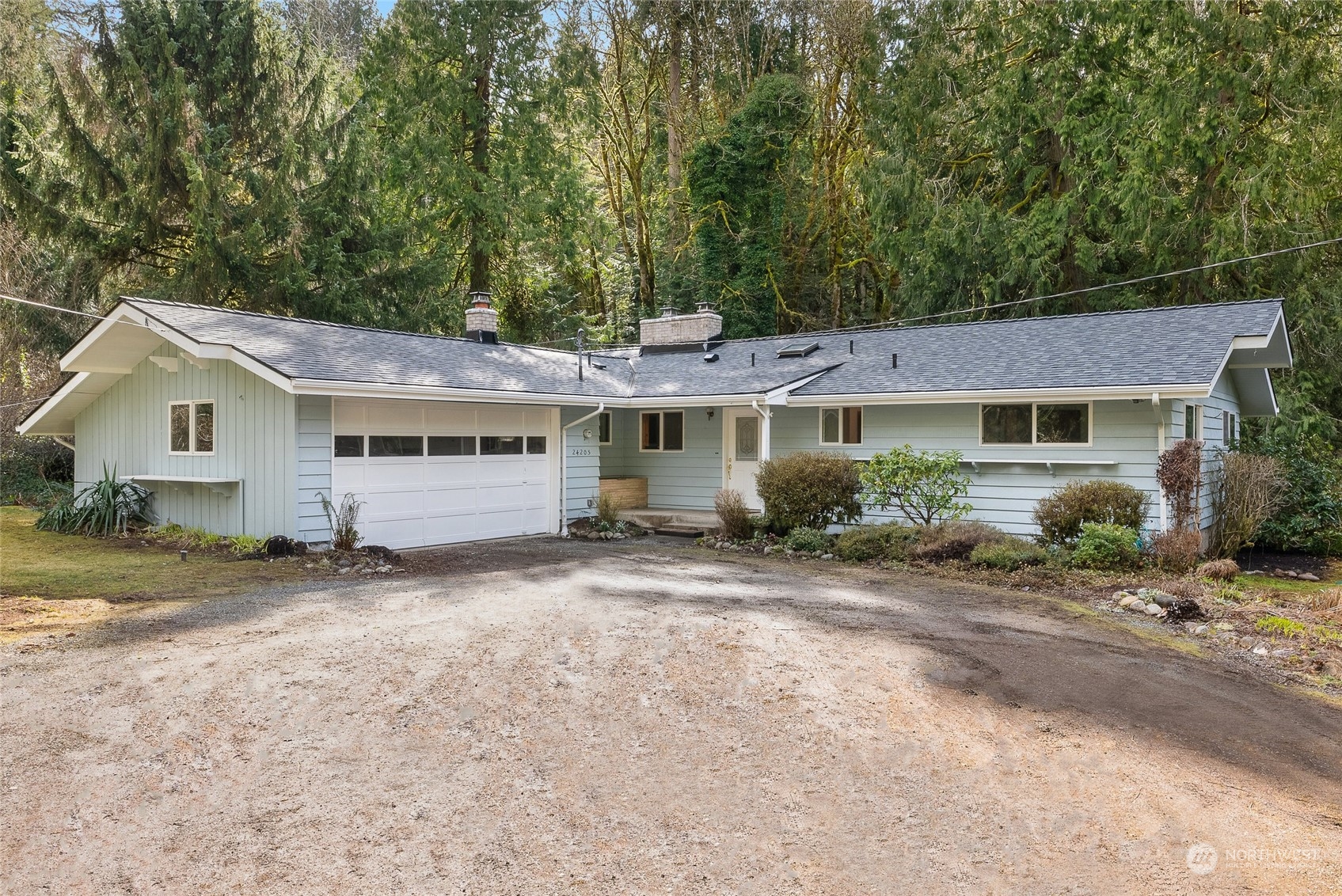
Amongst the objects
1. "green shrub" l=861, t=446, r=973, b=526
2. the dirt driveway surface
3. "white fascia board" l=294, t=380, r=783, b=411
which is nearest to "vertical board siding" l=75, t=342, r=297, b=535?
"white fascia board" l=294, t=380, r=783, b=411

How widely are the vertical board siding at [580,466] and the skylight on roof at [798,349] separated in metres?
3.84

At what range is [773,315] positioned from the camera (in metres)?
25.8

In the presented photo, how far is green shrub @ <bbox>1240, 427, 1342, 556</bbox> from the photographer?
14.4 meters

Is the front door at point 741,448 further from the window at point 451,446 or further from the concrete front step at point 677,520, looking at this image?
the window at point 451,446

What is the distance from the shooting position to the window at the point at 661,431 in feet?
56.5

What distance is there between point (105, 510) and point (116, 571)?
395 cm

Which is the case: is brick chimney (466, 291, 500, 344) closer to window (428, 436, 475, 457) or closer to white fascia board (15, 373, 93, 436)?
window (428, 436, 475, 457)

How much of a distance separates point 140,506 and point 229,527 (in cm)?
252

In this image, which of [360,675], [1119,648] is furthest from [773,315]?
[360,675]

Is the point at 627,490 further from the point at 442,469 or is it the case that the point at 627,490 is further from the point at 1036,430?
the point at 1036,430

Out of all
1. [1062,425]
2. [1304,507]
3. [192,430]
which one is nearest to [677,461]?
[1062,425]

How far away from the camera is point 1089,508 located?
467 inches

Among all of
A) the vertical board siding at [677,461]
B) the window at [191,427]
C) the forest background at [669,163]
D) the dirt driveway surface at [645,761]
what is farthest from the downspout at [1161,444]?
the window at [191,427]

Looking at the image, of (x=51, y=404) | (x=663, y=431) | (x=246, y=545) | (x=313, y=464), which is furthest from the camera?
(x=663, y=431)
